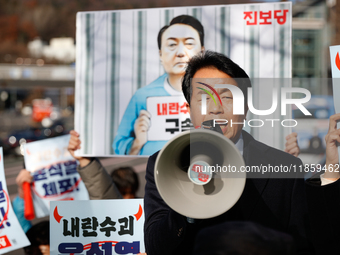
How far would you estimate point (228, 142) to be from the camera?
1212 mm

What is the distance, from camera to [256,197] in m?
1.48

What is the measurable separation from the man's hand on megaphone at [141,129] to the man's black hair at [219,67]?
2.83ft

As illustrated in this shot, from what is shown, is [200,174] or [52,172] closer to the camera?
[200,174]

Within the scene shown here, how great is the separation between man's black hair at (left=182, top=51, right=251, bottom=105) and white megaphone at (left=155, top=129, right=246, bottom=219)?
0.35m

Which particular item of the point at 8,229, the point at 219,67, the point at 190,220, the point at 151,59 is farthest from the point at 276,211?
the point at 8,229

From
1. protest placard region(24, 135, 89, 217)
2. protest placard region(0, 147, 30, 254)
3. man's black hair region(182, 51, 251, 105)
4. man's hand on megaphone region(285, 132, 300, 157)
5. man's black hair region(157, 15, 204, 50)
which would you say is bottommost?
protest placard region(0, 147, 30, 254)

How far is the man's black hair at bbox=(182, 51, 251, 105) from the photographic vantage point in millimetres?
1554

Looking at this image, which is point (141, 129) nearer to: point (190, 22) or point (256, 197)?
point (190, 22)

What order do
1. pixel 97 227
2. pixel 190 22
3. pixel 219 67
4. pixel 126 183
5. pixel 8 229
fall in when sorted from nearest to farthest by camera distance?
pixel 219 67
pixel 97 227
pixel 8 229
pixel 190 22
pixel 126 183

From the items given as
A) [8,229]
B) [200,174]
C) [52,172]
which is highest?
[200,174]

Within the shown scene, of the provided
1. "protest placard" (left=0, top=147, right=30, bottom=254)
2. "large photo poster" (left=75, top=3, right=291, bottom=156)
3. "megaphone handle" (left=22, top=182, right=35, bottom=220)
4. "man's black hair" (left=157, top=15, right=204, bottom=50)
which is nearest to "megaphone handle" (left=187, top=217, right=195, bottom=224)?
"large photo poster" (left=75, top=3, right=291, bottom=156)

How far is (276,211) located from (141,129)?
128 cm

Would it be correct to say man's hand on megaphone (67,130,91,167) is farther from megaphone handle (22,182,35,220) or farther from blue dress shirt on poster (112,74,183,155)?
megaphone handle (22,182,35,220)

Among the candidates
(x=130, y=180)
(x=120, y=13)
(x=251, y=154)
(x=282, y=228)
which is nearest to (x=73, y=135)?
(x=130, y=180)
